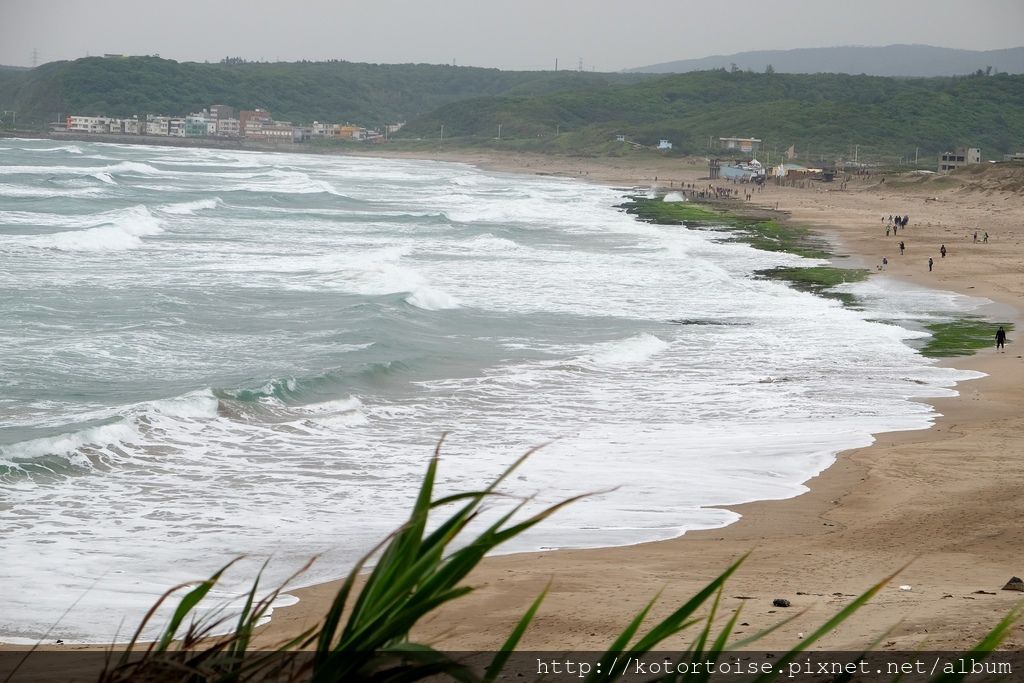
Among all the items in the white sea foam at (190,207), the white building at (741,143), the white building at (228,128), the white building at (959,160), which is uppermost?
the white building at (228,128)

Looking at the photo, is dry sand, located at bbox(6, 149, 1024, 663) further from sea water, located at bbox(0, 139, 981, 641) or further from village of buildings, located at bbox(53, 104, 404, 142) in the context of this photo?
village of buildings, located at bbox(53, 104, 404, 142)

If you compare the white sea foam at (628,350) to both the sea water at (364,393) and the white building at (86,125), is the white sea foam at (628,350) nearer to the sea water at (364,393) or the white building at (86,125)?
the sea water at (364,393)

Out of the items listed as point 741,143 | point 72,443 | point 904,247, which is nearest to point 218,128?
point 741,143

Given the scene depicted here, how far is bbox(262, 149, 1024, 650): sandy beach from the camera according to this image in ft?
26.2

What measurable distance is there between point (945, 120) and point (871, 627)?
13985 cm

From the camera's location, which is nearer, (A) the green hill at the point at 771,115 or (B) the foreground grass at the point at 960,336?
(B) the foreground grass at the point at 960,336

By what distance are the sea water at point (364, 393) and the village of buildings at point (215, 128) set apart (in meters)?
130

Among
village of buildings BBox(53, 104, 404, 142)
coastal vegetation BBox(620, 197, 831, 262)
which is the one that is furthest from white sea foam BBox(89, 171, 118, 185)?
village of buildings BBox(53, 104, 404, 142)

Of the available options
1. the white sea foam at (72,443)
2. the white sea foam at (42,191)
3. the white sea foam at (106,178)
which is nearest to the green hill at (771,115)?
the white sea foam at (106,178)

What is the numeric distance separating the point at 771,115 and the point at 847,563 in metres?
140

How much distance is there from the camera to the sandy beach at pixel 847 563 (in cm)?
799

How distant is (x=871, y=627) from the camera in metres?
7.63

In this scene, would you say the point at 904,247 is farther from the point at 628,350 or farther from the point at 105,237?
the point at 105,237

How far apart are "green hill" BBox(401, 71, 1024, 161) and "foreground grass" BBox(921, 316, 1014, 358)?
3811 inches
